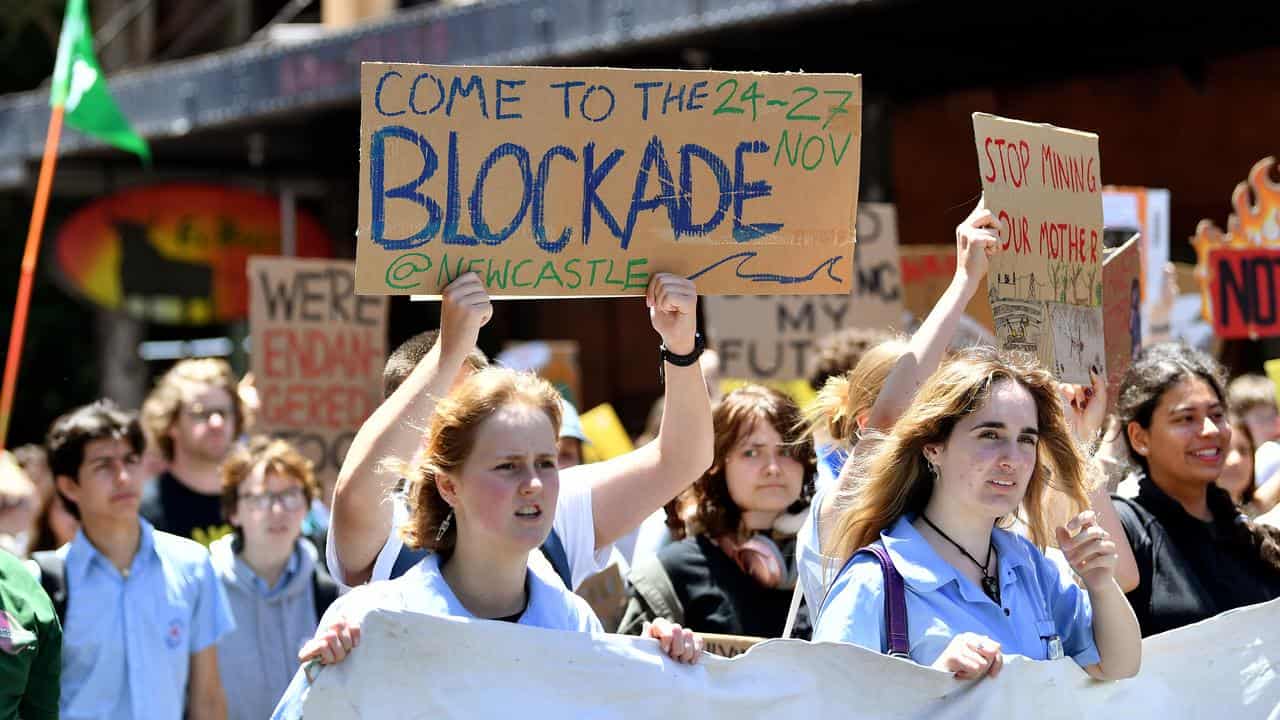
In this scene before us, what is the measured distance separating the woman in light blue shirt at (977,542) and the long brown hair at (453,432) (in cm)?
63

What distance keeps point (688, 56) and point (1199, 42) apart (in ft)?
10.1

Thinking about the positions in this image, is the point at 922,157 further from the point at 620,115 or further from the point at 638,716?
the point at 638,716

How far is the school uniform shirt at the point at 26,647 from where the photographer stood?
3.27 meters

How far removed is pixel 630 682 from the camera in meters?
2.91

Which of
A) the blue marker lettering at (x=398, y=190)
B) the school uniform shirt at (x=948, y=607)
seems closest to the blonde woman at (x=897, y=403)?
the school uniform shirt at (x=948, y=607)

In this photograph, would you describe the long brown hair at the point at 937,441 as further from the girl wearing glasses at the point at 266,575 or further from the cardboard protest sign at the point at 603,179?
the girl wearing glasses at the point at 266,575

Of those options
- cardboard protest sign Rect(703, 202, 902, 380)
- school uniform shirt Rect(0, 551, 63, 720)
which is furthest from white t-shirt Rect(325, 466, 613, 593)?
cardboard protest sign Rect(703, 202, 902, 380)

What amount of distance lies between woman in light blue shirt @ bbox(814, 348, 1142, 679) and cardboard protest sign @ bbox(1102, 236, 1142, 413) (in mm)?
1107

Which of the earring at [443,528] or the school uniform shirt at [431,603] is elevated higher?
the earring at [443,528]

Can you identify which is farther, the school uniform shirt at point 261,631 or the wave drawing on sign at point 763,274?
the school uniform shirt at point 261,631

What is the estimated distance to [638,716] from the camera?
2.92 meters

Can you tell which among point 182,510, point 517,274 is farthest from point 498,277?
point 182,510

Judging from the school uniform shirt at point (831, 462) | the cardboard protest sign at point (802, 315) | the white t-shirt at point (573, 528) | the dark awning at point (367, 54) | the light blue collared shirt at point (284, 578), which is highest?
the dark awning at point (367, 54)

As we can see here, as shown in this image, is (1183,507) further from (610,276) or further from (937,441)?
(610,276)
